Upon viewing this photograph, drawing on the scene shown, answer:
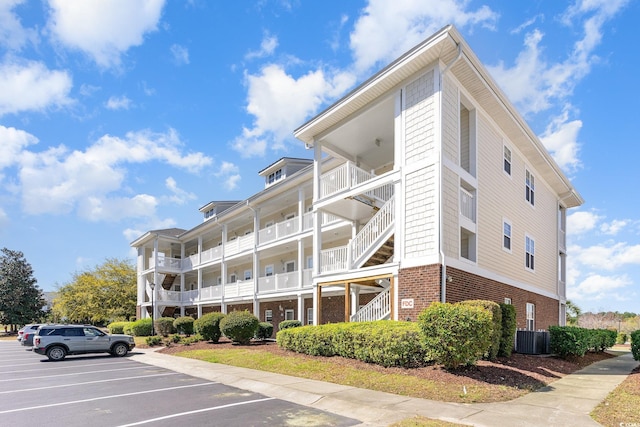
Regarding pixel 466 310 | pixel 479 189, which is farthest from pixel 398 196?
pixel 466 310

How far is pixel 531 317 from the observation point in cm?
2081

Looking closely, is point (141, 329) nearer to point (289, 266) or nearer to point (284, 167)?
point (289, 266)

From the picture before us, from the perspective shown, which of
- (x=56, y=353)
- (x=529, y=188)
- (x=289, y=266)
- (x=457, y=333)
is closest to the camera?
(x=457, y=333)

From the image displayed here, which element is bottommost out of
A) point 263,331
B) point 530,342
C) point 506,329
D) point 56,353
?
point 56,353

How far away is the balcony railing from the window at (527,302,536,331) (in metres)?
7.45

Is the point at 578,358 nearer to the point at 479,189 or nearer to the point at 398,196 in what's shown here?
the point at 479,189

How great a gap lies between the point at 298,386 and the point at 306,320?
49.9 ft

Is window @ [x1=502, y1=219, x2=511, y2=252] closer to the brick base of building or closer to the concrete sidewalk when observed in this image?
the brick base of building

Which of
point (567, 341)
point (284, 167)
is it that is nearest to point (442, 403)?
point (567, 341)

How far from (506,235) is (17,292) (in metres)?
52.4

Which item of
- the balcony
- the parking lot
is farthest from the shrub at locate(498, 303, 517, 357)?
the balcony

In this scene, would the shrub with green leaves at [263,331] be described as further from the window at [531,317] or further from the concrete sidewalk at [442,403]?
the window at [531,317]

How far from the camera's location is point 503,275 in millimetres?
17734

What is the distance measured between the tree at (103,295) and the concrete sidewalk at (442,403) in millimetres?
34721
